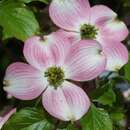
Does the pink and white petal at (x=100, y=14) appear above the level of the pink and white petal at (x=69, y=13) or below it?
below

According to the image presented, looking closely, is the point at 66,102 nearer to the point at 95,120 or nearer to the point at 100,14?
the point at 95,120

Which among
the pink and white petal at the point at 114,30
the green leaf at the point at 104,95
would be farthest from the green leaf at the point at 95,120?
the pink and white petal at the point at 114,30

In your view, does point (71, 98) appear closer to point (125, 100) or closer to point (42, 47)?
point (42, 47)

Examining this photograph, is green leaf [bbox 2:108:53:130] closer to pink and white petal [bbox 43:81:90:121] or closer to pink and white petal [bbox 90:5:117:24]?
pink and white petal [bbox 43:81:90:121]

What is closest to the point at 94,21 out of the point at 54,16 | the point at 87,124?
the point at 54,16

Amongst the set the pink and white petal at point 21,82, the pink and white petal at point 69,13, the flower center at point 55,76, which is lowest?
the flower center at point 55,76

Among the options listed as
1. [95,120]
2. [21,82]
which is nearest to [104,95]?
[95,120]

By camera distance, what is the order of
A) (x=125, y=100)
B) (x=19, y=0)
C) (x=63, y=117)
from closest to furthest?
(x=63, y=117), (x=19, y=0), (x=125, y=100)

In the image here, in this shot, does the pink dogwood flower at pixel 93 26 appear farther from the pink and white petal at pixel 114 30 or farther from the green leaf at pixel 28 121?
the green leaf at pixel 28 121
